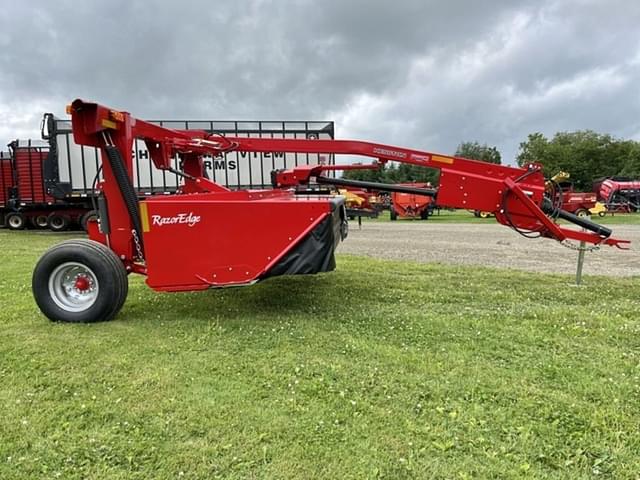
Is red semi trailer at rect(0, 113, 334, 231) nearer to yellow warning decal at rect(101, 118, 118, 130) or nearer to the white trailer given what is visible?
the white trailer

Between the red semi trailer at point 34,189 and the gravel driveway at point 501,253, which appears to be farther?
the red semi trailer at point 34,189

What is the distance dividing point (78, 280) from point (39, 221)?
1635cm

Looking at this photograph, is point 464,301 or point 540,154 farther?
point 540,154

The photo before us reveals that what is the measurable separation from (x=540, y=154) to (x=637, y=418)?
70.3 m

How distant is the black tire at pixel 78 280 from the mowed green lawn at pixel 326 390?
0.60 feet

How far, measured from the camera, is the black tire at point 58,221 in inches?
724

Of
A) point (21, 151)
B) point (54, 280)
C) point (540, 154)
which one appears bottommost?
point (54, 280)

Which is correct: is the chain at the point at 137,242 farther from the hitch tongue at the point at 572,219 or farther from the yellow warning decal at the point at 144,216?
the hitch tongue at the point at 572,219

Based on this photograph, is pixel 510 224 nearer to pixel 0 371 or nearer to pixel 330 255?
pixel 330 255

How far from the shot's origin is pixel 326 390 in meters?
3.47

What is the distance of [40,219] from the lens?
63.1 ft

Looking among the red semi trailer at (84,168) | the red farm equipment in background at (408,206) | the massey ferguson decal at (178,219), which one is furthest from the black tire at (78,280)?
the red farm equipment in background at (408,206)

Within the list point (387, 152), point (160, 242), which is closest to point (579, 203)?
point (387, 152)

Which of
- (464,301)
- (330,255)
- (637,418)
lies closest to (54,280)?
(330,255)
